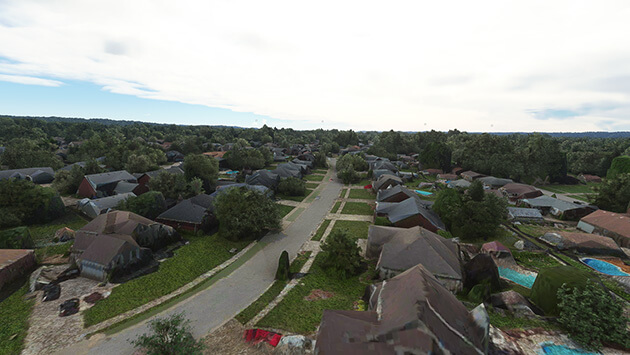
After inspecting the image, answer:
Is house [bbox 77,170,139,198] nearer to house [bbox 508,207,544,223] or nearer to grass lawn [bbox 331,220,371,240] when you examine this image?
grass lawn [bbox 331,220,371,240]

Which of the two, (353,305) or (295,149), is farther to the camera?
(295,149)

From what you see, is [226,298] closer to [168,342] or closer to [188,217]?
[168,342]

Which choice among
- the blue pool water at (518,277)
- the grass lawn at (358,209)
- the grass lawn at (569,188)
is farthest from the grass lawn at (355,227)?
the grass lawn at (569,188)

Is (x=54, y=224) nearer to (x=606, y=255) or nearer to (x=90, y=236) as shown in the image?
(x=90, y=236)

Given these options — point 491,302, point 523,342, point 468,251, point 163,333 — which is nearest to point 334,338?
point 163,333

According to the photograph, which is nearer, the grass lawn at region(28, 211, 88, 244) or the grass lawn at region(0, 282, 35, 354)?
the grass lawn at region(0, 282, 35, 354)

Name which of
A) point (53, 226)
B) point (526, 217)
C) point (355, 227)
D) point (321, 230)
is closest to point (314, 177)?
point (355, 227)

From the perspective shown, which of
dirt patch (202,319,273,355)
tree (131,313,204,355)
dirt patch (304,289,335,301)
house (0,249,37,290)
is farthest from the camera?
house (0,249,37,290)

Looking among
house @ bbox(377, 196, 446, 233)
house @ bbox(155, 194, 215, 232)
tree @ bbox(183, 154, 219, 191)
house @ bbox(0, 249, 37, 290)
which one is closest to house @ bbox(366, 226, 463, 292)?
house @ bbox(377, 196, 446, 233)
